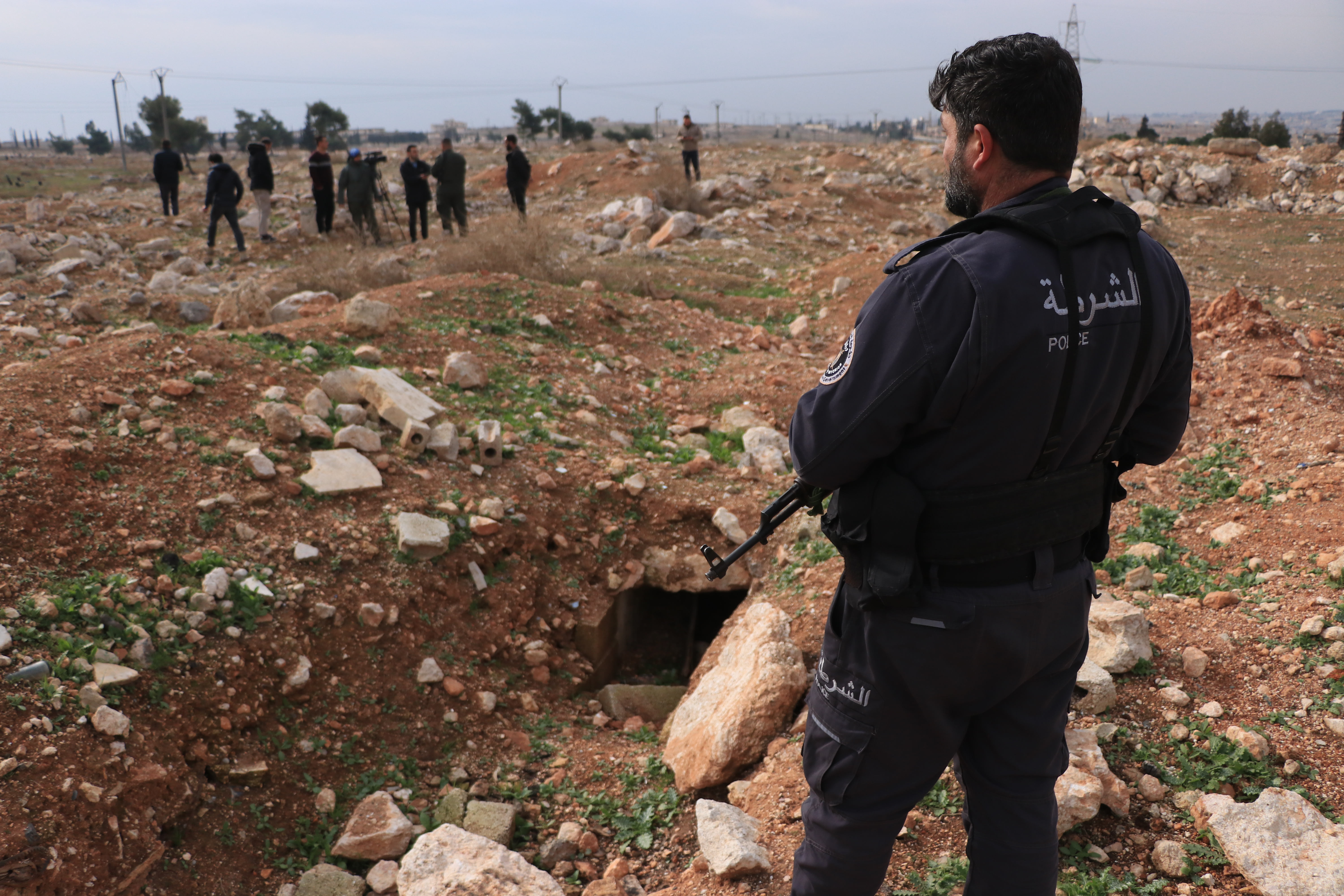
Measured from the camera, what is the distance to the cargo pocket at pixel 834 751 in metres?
1.59

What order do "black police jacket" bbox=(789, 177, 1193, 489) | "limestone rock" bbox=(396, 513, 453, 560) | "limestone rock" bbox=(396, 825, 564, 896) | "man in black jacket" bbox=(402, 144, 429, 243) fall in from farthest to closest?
"man in black jacket" bbox=(402, 144, 429, 243) → "limestone rock" bbox=(396, 513, 453, 560) → "limestone rock" bbox=(396, 825, 564, 896) → "black police jacket" bbox=(789, 177, 1193, 489)

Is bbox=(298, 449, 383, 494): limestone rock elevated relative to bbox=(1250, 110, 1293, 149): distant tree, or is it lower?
lower

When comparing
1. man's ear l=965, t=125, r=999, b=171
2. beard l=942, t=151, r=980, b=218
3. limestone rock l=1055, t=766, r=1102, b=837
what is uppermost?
man's ear l=965, t=125, r=999, b=171

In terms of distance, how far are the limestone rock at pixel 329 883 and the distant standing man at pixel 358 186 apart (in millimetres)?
9601

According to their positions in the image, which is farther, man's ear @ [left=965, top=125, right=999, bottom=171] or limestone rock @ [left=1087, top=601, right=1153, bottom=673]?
limestone rock @ [left=1087, top=601, right=1153, bottom=673]

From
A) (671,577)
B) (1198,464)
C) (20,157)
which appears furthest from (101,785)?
(20,157)

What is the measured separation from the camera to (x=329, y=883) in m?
2.54

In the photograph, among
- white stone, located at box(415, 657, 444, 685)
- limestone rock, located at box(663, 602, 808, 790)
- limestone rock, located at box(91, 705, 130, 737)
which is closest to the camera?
limestone rock, located at box(91, 705, 130, 737)

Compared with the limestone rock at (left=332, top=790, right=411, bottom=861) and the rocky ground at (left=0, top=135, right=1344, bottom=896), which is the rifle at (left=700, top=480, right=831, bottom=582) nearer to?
the rocky ground at (left=0, top=135, right=1344, bottom=896)

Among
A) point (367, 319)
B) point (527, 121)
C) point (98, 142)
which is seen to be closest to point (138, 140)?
point (98, 142)

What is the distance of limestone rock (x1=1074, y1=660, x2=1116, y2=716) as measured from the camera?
8.44 ft

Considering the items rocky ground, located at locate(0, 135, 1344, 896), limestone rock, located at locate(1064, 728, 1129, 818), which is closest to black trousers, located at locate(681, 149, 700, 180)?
rocky ground, located at locate(0, 135, 1344, 896)

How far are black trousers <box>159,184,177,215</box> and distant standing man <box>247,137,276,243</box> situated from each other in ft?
8.05

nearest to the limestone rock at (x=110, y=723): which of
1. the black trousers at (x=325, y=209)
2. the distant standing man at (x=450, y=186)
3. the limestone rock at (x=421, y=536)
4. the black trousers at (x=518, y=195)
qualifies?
the limestone rock at (x=421, y=536)
